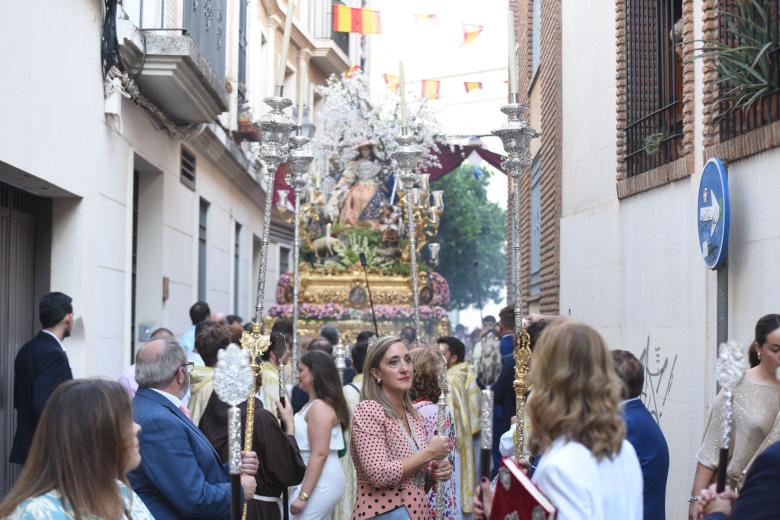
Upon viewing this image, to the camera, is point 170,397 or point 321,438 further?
point 321,438

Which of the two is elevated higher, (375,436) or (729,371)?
(729,371)

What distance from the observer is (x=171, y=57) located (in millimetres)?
11797

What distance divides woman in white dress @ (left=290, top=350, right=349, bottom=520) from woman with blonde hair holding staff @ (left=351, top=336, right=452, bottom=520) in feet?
2.16

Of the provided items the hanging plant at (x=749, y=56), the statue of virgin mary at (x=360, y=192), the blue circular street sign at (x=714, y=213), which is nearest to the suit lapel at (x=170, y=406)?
the blue circular street sign at (x=714, y=213)

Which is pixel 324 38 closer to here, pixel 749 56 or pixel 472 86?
pixel 472 86

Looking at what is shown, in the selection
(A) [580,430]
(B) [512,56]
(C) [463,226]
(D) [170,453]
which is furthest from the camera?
(C) [463,226]

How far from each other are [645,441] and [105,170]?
284 inches

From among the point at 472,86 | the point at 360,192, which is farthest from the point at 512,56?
the point at 472,86

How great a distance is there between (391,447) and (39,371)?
9.62 feet

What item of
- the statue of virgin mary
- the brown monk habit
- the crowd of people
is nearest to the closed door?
the crowd of people

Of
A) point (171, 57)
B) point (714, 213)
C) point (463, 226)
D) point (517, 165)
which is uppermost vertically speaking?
point (463, 226)

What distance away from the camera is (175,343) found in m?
5.08

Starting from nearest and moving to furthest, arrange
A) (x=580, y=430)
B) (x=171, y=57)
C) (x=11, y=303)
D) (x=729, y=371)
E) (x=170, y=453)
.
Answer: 1. (x=580, y=430)
2. (x=729, y=371)
3. (x=170, y=453)
4. (x=11, y=303)
5. (x=171, y=57)

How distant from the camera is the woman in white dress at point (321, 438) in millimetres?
6504
